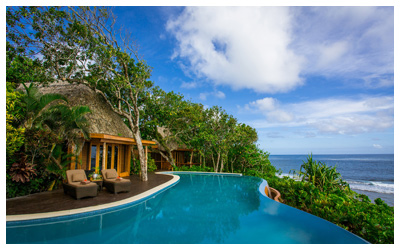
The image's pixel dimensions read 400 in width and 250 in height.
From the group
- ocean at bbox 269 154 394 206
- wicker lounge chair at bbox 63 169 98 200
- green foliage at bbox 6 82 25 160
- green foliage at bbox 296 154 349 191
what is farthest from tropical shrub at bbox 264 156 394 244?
green foliage at bbox 6 82 25 160

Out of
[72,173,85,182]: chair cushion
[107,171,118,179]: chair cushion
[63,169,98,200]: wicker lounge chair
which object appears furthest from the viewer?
[107,171,118,179]: chair cushion

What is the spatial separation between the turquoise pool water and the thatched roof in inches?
234

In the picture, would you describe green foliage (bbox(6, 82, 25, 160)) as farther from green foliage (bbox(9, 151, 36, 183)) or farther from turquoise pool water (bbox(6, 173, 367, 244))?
turquoise pool water (bbox(6, 173, 367, 244))

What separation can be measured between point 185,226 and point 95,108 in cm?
959

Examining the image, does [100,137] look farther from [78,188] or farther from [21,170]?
[78,188]

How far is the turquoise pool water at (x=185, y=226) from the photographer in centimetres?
379

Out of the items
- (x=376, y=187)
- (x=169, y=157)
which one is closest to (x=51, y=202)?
(x=169, y=157)

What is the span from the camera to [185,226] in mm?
4512

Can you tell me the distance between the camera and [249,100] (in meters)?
22.6

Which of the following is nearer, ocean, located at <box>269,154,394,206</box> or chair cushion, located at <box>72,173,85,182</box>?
chair cushion, located at <box>72,173,85,182</box>

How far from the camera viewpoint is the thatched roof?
10570 mm
